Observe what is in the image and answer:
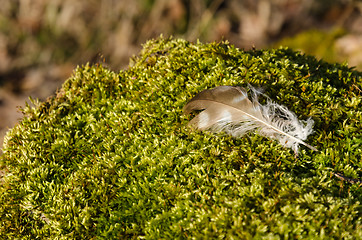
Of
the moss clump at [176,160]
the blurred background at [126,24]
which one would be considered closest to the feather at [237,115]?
the moss clump at [176,160]

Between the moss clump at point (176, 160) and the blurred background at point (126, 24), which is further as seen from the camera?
the blurred background at point (126, 24)

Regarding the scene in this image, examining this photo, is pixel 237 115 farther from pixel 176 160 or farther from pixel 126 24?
pixel 126 24

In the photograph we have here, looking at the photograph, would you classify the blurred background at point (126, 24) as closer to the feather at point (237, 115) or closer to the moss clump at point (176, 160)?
the moss clump at point (176, 160)

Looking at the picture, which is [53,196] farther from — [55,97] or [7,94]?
[7,94]

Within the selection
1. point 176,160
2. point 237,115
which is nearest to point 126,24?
point 237,115

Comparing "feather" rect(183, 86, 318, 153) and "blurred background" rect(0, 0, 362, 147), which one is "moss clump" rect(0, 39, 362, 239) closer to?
"feather" rect(183, 86, 318, 153)

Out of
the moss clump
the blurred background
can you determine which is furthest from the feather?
the blurred background
